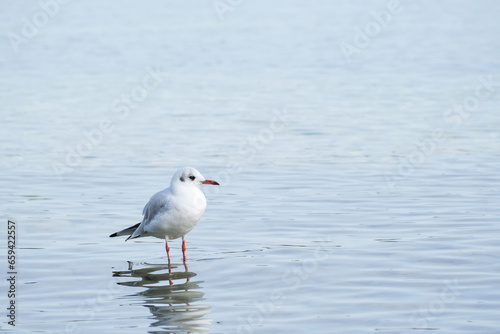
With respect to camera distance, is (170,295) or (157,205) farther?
(157,205)

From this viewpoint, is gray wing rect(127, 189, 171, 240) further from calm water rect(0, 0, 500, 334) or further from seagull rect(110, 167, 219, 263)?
calm water rect(0, 0, 500, 334)

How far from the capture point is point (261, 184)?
15.7 metres

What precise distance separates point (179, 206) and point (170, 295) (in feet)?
4.70

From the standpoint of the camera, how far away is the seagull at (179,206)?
1084 cm

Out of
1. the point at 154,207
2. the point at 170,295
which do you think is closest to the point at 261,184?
the point at 154,207

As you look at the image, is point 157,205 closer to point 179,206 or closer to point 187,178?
point 179,206

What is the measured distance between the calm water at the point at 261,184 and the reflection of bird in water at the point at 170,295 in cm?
3

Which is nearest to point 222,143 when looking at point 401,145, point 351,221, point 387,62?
point 401,145

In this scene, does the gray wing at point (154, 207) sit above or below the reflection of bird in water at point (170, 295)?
above

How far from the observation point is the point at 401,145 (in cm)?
1920

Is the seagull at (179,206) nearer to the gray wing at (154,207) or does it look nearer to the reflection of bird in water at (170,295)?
the gray wing at (154,207)

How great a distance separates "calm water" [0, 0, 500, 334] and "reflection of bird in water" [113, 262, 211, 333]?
0.03m

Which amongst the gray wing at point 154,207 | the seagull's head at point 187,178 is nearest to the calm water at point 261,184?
the gray wing at point 154,207

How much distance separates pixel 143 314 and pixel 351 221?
15.6 ft
